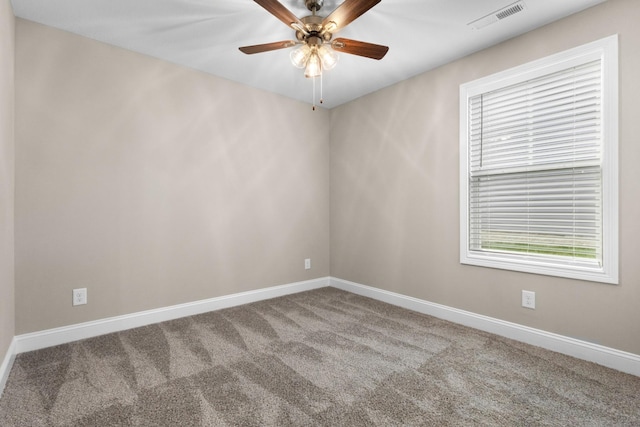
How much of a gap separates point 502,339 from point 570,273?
2.42 feet

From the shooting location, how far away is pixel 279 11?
5.75ft

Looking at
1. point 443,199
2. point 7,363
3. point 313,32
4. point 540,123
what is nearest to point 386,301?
point 443,199

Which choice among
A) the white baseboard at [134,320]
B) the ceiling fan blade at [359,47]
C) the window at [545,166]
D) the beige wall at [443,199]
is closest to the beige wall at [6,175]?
the white baseboard at [134,320]

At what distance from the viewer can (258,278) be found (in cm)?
357

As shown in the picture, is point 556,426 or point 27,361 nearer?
point 556,426

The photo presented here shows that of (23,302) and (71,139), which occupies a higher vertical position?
(71,139)

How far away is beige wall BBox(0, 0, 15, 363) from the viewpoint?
1.87 m

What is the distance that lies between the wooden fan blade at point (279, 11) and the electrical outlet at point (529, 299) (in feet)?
8.54

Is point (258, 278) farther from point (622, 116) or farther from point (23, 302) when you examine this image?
point (622, 116)

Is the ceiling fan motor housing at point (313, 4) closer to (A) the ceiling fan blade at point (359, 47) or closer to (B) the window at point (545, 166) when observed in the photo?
(A) the ceiling fan blade at point (359, 47)

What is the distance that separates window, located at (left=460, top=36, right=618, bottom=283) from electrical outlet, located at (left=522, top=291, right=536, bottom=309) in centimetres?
19

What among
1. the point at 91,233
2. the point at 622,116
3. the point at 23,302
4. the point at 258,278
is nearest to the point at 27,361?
the point at 23,302

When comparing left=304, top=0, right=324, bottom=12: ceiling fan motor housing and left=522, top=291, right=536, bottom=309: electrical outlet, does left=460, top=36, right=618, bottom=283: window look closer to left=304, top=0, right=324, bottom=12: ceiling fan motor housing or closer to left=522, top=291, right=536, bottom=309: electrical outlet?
left=522, top=291, right=536, bottom=309: electrical outlet

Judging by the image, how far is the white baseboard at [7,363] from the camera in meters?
1.82
